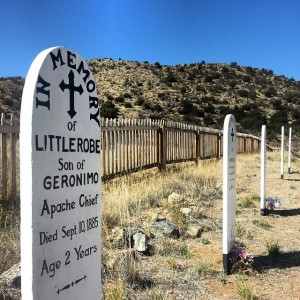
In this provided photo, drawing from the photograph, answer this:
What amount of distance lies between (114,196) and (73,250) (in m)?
6.00

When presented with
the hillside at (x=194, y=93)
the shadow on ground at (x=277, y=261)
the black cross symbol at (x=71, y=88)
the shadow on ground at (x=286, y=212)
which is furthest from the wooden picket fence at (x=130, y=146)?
the hillside at (x=194, y=93)

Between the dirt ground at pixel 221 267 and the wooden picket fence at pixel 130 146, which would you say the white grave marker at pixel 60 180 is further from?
the wooden picket fence at pixel 130 146

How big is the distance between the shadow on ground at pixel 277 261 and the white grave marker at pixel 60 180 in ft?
11.6

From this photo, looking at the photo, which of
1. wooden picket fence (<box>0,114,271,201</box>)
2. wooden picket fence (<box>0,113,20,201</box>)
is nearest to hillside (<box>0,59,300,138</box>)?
wooden picket fence (<box>0,114,271,201</box>)

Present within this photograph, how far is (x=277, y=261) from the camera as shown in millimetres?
6027

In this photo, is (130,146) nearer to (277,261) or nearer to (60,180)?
(277,261)

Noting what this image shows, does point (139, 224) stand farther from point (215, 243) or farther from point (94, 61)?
point (94, 61)

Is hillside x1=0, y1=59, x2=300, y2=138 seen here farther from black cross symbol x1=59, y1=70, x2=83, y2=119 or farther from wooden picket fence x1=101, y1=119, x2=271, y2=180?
black cross symbol x1=59, y1=70, x2=83, y2=119

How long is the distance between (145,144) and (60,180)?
11.3m

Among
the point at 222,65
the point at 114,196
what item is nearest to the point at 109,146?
the point at 114,196

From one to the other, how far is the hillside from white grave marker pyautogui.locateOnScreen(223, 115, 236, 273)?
36.4 m

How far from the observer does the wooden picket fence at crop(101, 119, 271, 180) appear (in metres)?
11.3

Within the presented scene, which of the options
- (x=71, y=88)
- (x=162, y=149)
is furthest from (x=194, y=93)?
(x=71, y=88)

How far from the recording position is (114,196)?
27.5 feet
